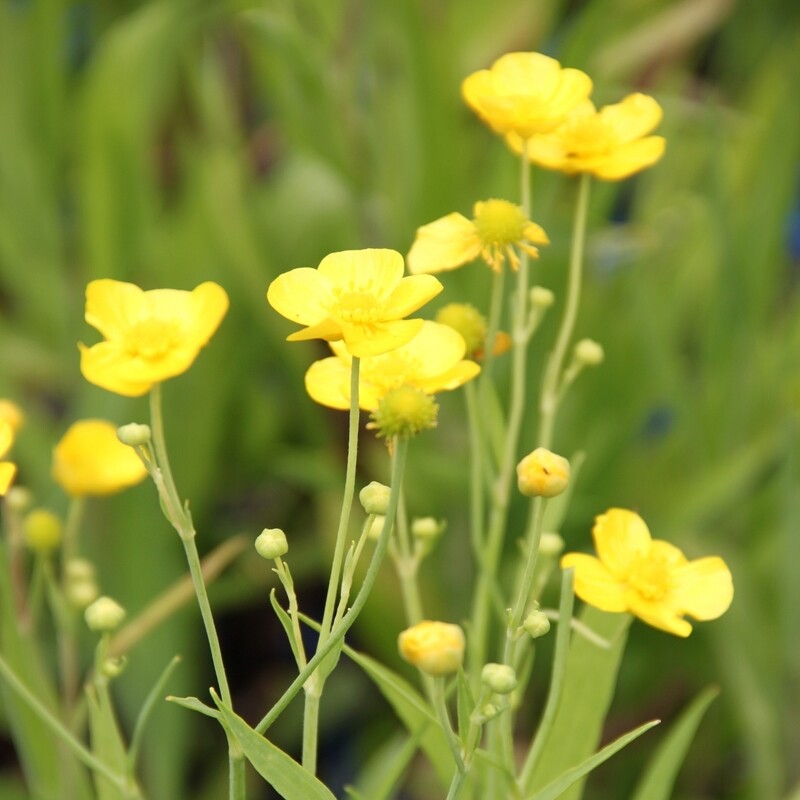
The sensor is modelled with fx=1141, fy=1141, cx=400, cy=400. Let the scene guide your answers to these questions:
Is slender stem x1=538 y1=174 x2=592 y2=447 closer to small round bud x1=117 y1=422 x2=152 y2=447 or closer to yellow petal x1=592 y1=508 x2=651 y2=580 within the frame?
yellow petal x1=592 y1=508 x2=651 y2=580

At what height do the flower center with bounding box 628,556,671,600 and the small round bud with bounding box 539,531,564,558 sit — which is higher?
the flower center with bounding box 628,556,671,600

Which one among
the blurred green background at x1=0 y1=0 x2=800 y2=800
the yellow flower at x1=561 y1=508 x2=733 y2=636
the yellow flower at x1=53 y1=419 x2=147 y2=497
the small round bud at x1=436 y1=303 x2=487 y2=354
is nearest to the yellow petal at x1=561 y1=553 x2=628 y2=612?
the yellow flower at x1=561 y1=508 x2=733 y2=636

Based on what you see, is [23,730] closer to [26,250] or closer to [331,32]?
[26,250]

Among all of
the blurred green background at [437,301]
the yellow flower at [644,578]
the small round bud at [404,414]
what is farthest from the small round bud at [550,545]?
the blurred green background at [437,301]

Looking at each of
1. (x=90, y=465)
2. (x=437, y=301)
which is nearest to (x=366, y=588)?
(x=90, y=465)

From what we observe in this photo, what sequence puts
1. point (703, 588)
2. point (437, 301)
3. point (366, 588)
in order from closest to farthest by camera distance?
point (366, 588) < point (703, 588) < point (437, 301)

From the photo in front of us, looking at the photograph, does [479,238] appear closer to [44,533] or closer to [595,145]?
[595,145]

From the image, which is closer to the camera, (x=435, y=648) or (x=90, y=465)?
(x=435, y=648)
